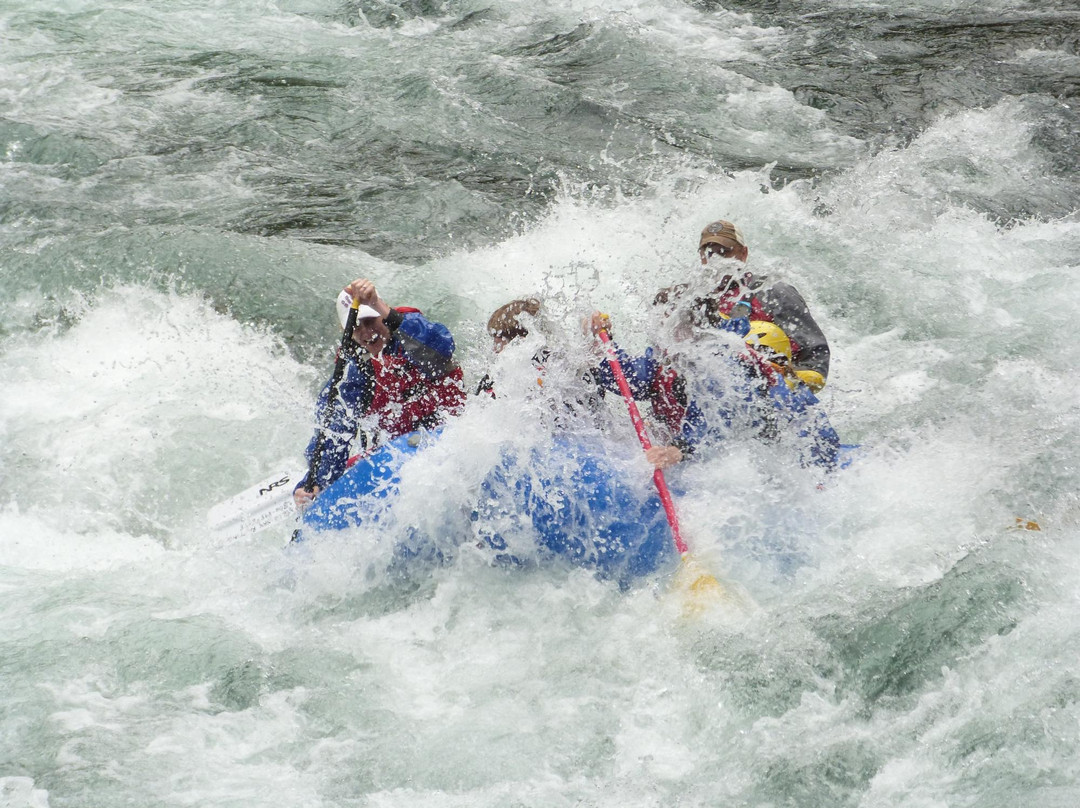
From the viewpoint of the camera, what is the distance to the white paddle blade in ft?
17.5

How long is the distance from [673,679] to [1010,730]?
1121 mm

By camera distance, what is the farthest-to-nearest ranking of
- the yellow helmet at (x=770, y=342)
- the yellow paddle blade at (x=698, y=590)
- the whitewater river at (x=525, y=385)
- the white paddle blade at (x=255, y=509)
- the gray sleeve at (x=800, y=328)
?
the white paddle blade at (x=255, y=509) < the gray sleeve at (x=800, y=328) < the yellow helmet at (x=770, y=342) < the yellow paddle blade at (x=698, y=590) < the whitewater river at (x=525, y=385)

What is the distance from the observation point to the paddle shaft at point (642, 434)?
14.8ft

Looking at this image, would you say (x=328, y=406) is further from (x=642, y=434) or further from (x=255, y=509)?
(x=642, y=434)

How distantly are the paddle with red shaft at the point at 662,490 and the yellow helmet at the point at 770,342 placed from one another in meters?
0.55

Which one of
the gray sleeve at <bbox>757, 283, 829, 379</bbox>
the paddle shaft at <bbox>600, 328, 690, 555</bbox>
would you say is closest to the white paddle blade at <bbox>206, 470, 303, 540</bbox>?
the paddle shaft at <bbox>600, 328, 690, 555</bbox>

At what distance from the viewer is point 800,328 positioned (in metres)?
5.09

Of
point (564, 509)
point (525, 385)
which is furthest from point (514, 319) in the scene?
point (564, 509)

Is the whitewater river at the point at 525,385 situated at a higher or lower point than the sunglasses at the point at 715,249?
lower

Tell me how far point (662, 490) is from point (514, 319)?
98 cm

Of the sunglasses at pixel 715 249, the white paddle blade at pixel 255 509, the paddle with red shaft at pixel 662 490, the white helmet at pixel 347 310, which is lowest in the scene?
the white paddle blade at pixel 255 509

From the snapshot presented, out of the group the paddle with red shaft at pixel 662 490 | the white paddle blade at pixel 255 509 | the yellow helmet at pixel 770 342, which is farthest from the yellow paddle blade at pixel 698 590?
the white paddle blade at pixel 255 509

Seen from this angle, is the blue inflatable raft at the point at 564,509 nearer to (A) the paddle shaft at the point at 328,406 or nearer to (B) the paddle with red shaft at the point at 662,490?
(B) the paddle with red shaft at the point at 662,490

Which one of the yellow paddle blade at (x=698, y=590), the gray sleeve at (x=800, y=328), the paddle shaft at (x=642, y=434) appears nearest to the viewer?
the yellow paddle blade at (x=698, y=590)
